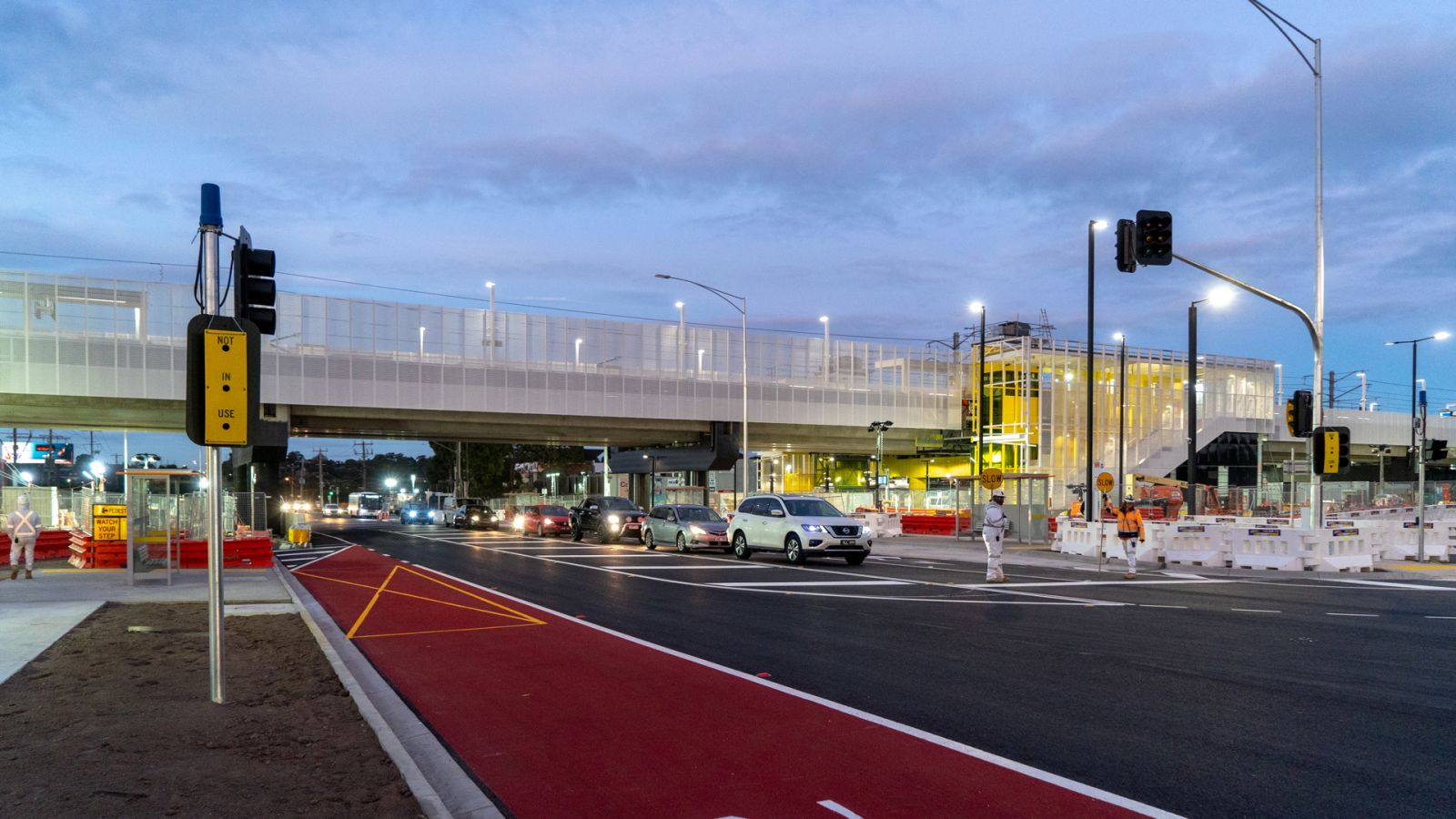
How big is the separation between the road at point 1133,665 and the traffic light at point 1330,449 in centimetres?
243

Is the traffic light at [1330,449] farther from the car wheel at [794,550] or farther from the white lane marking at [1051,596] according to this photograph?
the car wheel at [794,550]

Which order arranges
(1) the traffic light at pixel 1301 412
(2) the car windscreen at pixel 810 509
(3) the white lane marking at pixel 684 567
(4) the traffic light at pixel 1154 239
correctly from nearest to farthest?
(4) the traffic light at pixel 1154 239 < (1) the traffic light at pixel 1301 412 < (3) the white lane marking at pixel 684 567 < (2) the car windscreen at pixel 810 509

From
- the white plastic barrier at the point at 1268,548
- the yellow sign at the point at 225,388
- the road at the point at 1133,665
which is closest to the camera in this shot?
the road at the point at 1133,665

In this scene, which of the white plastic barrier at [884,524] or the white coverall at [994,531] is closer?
the white coverall at [994,531]

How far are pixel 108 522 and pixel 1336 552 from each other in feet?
92.5

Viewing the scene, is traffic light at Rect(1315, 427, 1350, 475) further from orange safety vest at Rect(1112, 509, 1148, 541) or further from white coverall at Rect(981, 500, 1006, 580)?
white coverall at Rect(981, 500, 1006, 580)

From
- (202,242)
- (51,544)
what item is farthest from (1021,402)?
(202,242)

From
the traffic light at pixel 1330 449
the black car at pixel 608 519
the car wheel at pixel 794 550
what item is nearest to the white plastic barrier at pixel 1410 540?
the traffic light at pixel 1330 449

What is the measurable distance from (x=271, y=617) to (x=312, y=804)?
9.26 meters

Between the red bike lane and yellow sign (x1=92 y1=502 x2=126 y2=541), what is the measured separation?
1528 cm

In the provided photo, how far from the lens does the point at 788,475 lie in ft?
290

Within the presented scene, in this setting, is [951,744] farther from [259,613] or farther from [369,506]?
[369,506]

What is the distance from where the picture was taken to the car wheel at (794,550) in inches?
967

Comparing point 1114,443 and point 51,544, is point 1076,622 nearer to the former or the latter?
point 51,544
